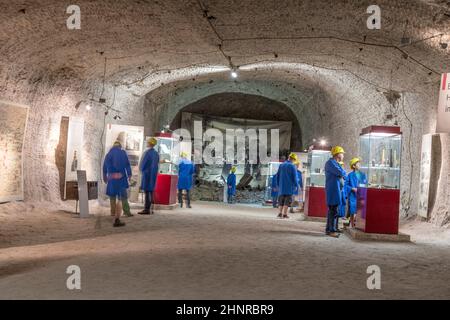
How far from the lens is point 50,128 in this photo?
41.7ft

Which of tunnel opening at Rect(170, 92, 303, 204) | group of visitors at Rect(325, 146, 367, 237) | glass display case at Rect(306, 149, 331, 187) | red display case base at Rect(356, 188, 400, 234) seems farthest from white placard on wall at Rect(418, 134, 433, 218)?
tunnel opening at Rect(170, 92, 303, 204)

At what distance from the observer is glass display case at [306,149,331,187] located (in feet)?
45.4

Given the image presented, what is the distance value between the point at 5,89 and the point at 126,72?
14.7 feet

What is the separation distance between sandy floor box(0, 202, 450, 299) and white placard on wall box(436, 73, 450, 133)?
2010mm

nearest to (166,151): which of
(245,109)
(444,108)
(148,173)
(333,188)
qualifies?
(148,173)

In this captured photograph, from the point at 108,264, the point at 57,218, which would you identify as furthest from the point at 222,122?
the point at 108,264

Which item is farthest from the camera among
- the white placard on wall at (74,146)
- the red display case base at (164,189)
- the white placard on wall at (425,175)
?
the red display case base at (164,189)

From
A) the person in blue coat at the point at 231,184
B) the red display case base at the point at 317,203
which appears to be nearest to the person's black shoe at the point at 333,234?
the red display case base at the point at 317,203

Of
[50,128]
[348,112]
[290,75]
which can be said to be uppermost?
[290,75]

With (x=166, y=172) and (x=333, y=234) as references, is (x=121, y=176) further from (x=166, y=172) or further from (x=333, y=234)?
(x=166, y=172)

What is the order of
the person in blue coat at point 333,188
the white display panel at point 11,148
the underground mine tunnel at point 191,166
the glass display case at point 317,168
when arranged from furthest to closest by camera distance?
the glass display case at point 317,168
the white display panel at point 11,148
the person in blue coat at point 333,188
the underground mine tunnel at point 191,166

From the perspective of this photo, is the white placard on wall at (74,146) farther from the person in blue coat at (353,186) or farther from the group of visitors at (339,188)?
→ the person in blue coat at (353,186)

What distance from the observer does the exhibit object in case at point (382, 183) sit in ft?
31.7
